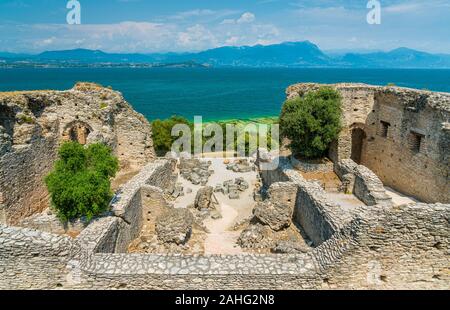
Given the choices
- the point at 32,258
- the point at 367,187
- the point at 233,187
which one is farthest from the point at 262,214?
the point at 32,258

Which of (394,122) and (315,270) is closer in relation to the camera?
(315,270)

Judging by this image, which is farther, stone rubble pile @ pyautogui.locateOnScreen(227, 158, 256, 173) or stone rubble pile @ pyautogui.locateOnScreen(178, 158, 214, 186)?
stone rubble pile @ pyautogui.locateOnScreen(227, 158, 256, 173)

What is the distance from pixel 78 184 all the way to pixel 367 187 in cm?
1107

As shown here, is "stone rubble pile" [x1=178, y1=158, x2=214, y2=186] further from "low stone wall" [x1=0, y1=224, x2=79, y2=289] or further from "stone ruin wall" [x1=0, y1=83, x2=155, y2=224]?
"low stone wall" [x1=0, y1=224, x2=79, y2=289]

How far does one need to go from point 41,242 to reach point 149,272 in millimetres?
2881

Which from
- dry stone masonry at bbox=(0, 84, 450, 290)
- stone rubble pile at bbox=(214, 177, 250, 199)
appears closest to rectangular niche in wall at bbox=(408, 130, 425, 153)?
dry stone masonry at bbox=(0, 84, 450, 290)

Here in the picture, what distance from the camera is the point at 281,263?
9031mm

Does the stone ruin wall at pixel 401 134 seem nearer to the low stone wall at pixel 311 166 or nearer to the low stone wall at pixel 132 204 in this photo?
the low stone wall at pixel 311 166

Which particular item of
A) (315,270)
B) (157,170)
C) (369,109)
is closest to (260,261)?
(315,270)

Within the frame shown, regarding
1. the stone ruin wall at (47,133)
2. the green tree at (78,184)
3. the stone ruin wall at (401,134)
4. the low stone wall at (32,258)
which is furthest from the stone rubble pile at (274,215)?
the stone ruin wall at (47,133)

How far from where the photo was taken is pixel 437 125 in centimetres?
1346

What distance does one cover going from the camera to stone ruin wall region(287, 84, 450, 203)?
1338 centimetres

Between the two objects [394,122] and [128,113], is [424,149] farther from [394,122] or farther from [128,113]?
[128,113]

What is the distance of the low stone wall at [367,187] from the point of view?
12.9 meters
